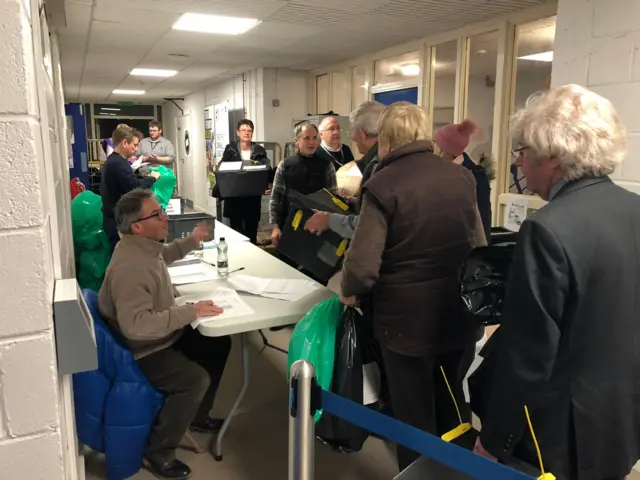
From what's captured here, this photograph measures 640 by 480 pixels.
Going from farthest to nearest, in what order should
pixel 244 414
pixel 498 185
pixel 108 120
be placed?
1. pixel 108 120
2. pixel 498 185
3. pixel 244 414

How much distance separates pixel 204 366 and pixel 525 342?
1.71 metres

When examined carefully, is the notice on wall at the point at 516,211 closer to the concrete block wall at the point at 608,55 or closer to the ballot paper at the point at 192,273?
the concrete block wall at the point at 608,55

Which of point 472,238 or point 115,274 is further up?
point 472,238

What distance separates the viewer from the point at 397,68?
5781mm

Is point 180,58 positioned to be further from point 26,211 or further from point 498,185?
point 26,211

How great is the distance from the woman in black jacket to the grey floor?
2186 mm

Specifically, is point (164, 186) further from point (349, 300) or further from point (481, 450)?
→ point (481, 450)

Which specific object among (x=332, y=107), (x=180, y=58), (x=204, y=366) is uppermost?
(x=180, y=58)

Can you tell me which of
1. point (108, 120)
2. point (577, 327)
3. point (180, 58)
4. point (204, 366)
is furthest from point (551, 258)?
point (108, 120)

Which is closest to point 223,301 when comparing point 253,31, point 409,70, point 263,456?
point 263,456

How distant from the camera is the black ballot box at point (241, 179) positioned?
15.3 feet

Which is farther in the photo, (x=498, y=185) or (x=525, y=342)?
(x=498, y=185)

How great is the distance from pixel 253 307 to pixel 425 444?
1.17 m

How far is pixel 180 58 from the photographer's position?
6359 millimetres
